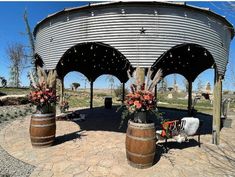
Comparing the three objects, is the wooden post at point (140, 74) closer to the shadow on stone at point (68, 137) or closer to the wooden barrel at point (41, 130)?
the wooden barrel at point (41, 130)

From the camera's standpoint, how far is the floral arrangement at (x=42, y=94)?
719 centimetres

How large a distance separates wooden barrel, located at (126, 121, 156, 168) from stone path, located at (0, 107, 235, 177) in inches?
8.1

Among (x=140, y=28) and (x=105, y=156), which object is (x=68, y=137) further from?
(x=140, y=28)

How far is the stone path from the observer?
213 inches

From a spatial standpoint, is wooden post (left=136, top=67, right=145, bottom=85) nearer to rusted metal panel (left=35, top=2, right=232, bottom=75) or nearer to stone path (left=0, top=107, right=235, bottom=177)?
rusted metal panel (left=35, top=2, right=232, bottom=75)

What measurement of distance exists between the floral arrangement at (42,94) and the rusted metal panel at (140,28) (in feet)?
5.55

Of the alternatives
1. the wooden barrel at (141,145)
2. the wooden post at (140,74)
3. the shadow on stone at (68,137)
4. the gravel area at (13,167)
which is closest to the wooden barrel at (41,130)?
the shadow on stone at (68,137)

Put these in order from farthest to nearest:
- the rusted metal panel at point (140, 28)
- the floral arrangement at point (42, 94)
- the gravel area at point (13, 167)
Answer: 1. the floral arrangement at point (42, 94)
2. the rusted metal panel at point (140, 28)
3. the gravel area at point (13, 167)

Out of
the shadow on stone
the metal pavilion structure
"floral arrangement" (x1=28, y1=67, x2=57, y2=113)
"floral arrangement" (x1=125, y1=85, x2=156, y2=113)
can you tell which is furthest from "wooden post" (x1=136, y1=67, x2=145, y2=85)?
the shadow on stone

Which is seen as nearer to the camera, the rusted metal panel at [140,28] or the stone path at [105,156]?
the stone path at [105,156]

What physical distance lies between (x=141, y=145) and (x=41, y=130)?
3566 millimetres

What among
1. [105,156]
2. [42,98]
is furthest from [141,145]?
[42,98]

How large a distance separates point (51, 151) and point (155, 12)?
5.70m

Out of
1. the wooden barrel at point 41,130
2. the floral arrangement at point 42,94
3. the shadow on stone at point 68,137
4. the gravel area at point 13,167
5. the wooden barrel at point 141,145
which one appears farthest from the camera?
the shadow on stone at point 68,137
